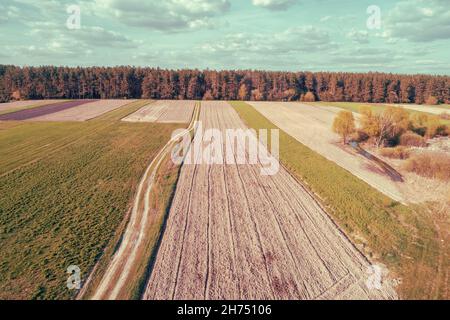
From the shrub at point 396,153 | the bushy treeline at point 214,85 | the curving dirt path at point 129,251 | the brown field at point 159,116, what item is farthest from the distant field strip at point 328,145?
the bushy treeline at point 214,85

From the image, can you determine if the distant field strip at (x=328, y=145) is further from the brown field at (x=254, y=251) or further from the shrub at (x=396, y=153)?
the brown field at (x=254, y=251)

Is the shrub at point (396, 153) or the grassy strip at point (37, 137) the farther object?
the shrub at point (396, 153)

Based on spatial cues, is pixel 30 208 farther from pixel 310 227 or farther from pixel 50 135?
pixel 50 135

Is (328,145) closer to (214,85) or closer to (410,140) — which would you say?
(410,140)

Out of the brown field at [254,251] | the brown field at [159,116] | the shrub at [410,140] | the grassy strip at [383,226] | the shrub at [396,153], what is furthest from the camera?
the brown field at [159,116]

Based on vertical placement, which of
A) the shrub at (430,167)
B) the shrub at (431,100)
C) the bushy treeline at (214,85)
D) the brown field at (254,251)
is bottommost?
the brown field at (254,251)

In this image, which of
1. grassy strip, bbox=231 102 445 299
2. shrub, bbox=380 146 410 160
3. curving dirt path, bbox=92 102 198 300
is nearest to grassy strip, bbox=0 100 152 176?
curving dirt path, bbox=92 102 198 300
